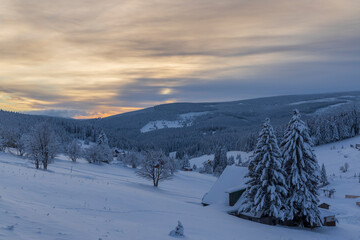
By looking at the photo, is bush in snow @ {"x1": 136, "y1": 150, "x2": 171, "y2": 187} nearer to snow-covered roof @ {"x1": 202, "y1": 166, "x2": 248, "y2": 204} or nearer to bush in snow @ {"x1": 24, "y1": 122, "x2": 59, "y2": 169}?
snow-covered roof @ {"x1": 202, "y1": 166, "x2": 248, "y2": 204}

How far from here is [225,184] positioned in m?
39.1

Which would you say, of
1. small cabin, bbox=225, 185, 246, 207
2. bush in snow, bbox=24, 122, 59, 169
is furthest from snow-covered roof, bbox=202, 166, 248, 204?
bush in snow, bbox=24, 122, 59, 169

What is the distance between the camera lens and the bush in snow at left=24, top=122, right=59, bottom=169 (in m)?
47.7

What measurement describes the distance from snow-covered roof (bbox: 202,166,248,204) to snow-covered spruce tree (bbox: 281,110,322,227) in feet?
25.0

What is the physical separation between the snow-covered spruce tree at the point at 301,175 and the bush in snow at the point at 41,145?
39762mm

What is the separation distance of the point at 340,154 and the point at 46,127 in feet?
400

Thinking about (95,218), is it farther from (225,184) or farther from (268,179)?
(225,184)

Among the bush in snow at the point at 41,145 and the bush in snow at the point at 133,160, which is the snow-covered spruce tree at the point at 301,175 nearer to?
the bush in snow at the point at 41,145

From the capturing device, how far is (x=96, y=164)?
8219cm

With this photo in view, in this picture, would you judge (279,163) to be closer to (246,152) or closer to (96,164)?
(96,164)

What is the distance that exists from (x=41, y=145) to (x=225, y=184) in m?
33.5

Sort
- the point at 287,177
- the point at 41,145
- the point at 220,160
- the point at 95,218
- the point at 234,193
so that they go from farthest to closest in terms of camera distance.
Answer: the point at 220,160 < the point at 41,145 < the point at 234,193 < the point at 287,177 < the point at 95,218

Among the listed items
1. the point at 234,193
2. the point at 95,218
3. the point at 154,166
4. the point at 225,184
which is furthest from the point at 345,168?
the point at 95,218

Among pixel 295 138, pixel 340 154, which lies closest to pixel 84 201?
pixel 295 138
